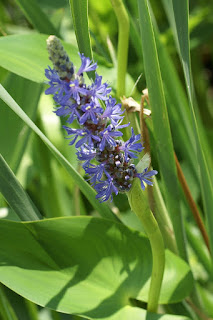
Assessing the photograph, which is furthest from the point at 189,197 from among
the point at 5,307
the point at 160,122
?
the point at 5,307

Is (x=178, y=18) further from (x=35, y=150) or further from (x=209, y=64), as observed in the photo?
(x=209, y=64)

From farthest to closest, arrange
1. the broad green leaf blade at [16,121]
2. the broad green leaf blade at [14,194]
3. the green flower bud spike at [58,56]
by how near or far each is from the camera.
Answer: the broad green leaf blade at [16,121]
the broad green leaf blade at [14,194]
the green flower bud spike at [58,56]

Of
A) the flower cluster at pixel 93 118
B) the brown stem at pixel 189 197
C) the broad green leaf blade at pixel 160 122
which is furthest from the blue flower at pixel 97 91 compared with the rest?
the brown stem at pixel 189 197

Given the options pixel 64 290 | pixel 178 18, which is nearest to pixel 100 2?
pixel 178 18

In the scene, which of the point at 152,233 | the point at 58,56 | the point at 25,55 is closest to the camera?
the point at 58,56

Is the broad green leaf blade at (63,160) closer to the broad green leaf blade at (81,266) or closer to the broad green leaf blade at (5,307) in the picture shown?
the broad green leaf blade at (81,266)

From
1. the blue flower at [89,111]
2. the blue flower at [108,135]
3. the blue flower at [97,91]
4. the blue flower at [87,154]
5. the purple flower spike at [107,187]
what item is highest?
the blue flower at [97,91]

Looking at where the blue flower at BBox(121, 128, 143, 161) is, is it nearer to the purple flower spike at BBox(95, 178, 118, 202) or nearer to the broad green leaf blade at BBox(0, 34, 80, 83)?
the purple flower spike at BBox(95, 178, 118, 202)

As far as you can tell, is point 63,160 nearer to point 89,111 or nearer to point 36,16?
point 89,111
